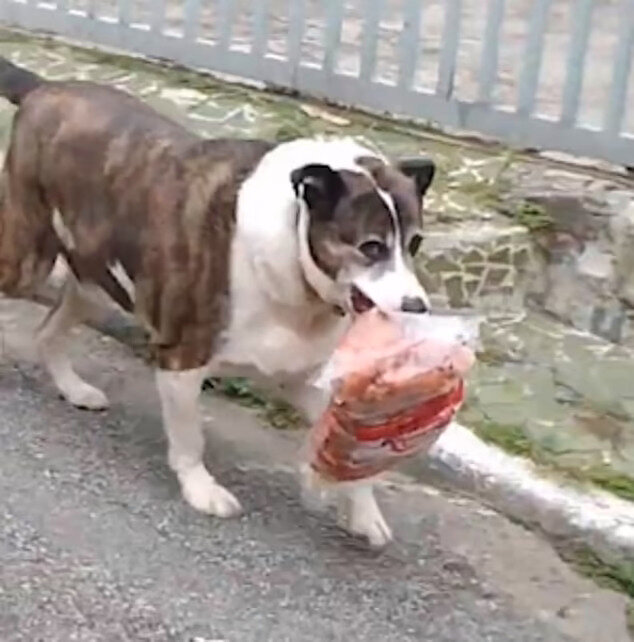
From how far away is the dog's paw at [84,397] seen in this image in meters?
4.70

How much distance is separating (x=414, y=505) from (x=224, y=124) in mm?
2215

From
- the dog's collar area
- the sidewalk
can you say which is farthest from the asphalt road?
the dog's collar area

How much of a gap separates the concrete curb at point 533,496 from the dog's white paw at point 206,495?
20.4 inches

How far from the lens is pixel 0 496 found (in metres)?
4.17

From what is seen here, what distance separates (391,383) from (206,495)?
739mm

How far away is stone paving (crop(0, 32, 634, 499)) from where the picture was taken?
4543mm

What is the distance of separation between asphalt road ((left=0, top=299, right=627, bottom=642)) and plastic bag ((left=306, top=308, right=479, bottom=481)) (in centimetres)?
33

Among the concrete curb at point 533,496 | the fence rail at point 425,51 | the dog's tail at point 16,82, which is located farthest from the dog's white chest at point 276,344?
the fence rail at point 425,51

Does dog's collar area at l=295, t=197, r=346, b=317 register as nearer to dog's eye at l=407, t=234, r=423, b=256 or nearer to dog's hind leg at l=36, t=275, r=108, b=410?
dog's eye at l=407, t=234, r=423, b=256

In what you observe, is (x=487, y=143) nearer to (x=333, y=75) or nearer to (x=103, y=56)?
(x=333, y=75)

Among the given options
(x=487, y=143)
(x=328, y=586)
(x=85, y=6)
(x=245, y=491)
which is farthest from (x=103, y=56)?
(x=328, y=586)

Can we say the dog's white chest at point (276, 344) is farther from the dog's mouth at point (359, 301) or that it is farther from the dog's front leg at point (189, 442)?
the dog's mouth at point (359, 301)

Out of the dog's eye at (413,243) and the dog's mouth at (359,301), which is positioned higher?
the dog's eye at (413,243)

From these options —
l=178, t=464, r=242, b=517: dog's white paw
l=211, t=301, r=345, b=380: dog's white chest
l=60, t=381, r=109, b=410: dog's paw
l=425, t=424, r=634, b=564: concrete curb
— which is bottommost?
l=60, t=381, r=109, b=410: dog's paw
